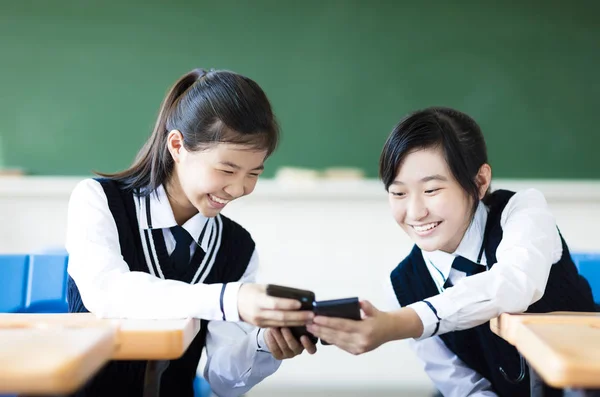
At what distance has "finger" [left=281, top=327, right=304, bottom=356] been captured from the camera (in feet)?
4.28

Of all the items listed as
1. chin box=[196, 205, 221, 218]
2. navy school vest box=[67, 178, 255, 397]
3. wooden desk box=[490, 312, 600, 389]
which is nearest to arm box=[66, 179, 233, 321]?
navy school vest box=[67, 178, 255, 397]

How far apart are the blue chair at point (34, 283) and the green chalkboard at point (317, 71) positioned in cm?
146

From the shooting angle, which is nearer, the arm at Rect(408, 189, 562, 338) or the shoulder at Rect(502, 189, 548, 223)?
the arm at Rect(408, 189, 562, 338)

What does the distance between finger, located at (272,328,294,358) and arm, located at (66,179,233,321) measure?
0.58 ft

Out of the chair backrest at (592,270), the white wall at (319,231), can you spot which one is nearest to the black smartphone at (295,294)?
the chair backrest at (592,270)

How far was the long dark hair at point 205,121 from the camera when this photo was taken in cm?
154

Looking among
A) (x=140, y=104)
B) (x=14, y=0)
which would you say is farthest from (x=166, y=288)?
(x=14, y=0)

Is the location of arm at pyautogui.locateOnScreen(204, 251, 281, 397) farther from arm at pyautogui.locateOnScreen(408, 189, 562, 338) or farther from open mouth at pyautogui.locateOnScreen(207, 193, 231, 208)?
arm at pyautogui.locateOnScreen(408, 189, 562, 338)

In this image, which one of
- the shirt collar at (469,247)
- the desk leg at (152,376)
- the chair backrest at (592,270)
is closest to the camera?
the desk leg at (152,376)

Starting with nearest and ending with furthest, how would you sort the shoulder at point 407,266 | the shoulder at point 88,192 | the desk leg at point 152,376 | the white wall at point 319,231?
the desk leg at point 152,376 → the shoulder at point 88,192 → the shoulder at point 407,266 → the white wall at point 319,231

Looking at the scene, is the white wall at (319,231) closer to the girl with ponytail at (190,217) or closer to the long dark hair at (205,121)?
the girl with ponytail at (190,217)

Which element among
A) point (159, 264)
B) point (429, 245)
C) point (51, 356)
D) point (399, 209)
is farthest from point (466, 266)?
point (51, 356)

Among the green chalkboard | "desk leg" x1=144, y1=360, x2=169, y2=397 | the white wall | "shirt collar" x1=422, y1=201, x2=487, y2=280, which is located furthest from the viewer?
the green chalkboard

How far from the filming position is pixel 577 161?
3.24 m
